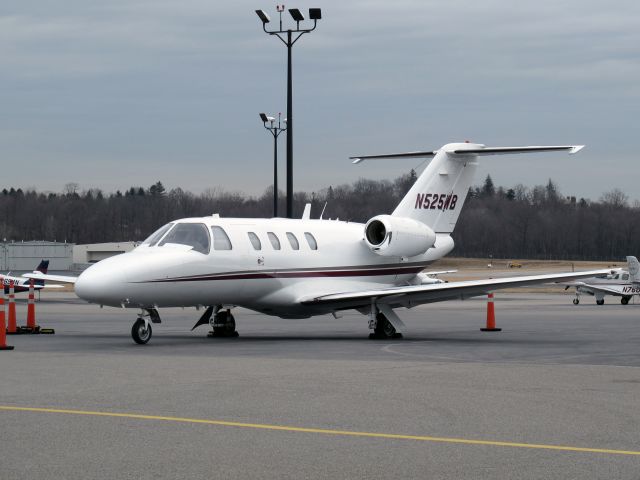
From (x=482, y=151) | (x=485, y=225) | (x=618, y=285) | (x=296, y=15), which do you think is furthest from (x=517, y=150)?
(x=485, y=225)

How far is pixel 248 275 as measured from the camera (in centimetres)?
2122

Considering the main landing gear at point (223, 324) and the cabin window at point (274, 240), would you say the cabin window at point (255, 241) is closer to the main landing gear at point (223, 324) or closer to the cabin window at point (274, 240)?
the cabin window at point (274, 240)

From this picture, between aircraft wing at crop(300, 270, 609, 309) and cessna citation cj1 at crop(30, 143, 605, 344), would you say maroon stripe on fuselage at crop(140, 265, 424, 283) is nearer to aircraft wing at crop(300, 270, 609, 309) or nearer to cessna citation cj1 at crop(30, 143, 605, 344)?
cessna citation cj1 at crop(30, 143, 605, 344)

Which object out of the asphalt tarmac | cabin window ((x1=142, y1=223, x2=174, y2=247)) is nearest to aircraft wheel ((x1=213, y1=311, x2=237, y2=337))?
cabin window ((x1=142, y1=223, x2=174, y2=247))

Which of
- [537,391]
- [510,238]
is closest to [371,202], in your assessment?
[510,238]

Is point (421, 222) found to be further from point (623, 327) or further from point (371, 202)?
point (371, 202)

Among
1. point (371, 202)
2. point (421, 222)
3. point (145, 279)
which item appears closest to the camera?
point (145, 279)

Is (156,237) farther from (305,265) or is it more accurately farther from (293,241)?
(305,265)

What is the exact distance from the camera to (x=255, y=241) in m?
21.7

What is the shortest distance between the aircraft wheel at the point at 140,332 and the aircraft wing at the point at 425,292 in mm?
3673

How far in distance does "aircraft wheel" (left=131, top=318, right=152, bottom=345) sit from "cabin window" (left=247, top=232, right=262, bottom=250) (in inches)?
125

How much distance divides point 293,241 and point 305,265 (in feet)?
1.88

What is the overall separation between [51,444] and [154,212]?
15442 cm

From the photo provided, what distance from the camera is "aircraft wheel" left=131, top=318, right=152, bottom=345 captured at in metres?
19.2
